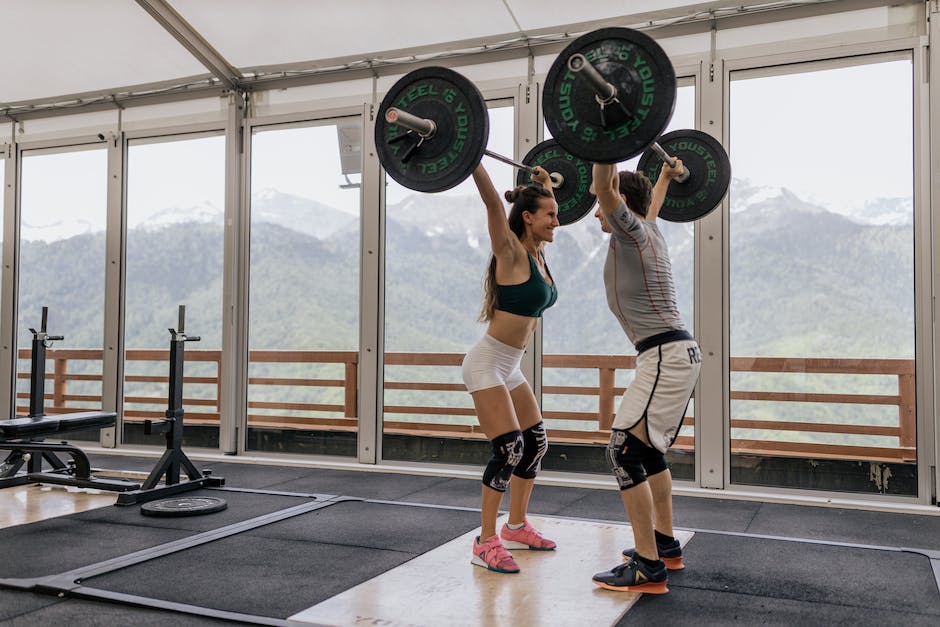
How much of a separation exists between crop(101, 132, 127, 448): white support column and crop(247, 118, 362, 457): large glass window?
3.31 feet

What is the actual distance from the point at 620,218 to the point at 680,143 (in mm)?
886

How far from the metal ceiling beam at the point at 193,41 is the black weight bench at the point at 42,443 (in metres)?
1.77

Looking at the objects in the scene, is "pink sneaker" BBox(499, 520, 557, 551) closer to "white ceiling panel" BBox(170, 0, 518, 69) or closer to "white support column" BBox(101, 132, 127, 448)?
"white ceiling panel" BBox(170, 0, 518, 69)

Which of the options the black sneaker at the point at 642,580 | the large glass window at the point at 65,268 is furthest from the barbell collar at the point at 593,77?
the large glass window at the point at 65,268

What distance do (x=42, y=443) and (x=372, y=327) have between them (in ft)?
6.07

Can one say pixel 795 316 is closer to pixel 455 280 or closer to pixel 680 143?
pixel 680 143

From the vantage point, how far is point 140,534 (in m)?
3.10

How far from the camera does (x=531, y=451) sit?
8.95 ft

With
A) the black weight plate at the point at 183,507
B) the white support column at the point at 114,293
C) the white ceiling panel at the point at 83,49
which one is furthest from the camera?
the white support column at the point at 114,293

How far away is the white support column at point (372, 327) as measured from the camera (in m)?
4.75

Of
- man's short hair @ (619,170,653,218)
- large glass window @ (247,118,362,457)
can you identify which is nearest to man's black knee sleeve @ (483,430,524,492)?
man's short hair @ (619,170,653,218)

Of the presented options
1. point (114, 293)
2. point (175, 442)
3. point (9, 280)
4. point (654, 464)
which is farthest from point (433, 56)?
point (9, 280)

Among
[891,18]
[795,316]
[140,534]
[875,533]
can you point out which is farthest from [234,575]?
[891,18]

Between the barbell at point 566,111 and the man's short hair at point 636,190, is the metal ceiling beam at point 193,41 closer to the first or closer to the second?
the barbell at point 566,111
